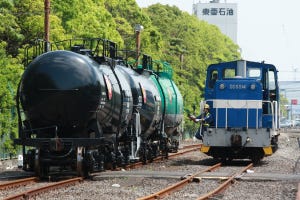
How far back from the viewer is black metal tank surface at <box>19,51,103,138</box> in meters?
15.6

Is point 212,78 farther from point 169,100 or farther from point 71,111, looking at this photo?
point 71,111

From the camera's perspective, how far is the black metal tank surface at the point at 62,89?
15.6m

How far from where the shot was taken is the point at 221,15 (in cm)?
18825

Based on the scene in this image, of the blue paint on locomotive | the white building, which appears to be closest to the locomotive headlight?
the blue paint on locomotive

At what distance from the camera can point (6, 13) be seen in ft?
96.6

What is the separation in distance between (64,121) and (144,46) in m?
33.4

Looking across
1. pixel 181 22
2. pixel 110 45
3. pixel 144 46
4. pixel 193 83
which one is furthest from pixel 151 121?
pixel 181 22

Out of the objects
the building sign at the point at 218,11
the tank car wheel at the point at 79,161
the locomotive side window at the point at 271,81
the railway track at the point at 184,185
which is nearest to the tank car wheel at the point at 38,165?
the tank car wheel at the point at 79,161

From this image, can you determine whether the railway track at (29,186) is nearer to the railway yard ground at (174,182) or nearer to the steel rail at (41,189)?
the steel rail at (41,189)

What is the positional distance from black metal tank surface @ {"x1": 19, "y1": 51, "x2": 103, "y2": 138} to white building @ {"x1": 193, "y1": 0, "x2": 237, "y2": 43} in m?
170

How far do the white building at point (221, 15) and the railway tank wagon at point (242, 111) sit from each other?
162 meters

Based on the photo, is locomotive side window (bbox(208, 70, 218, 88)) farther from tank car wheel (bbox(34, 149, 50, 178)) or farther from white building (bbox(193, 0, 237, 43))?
white building (bbox(193, 0, 237, 43))

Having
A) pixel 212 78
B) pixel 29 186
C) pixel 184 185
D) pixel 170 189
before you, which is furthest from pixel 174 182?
pixel 212 78

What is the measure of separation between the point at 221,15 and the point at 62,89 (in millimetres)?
176012
